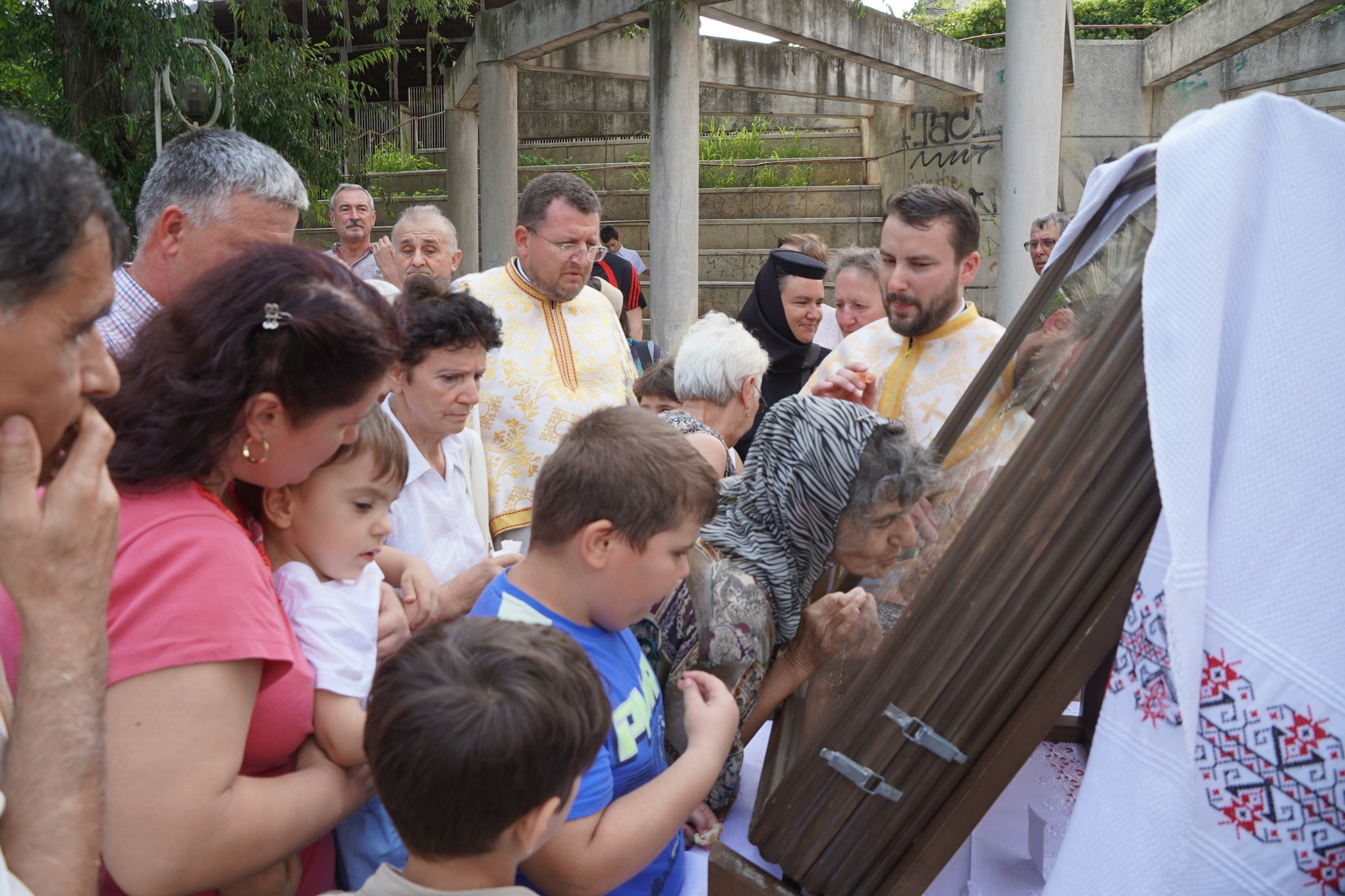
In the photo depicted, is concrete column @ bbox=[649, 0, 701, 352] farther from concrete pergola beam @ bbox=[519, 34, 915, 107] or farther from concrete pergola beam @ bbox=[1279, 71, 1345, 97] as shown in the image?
concrete pergola beam @ bbox=[1279, 71, 1345, 97]

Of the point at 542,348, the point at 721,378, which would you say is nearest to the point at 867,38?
the point at 542,348

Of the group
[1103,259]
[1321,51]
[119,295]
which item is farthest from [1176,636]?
[1321,51]

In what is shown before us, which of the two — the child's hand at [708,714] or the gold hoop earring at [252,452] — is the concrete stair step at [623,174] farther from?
the gold hoop earring at [252,452]

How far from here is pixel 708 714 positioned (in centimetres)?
182

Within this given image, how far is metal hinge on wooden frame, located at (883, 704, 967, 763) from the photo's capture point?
1373 mm

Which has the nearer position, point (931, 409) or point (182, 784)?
point (182, 784)

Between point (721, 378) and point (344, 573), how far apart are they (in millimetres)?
1414

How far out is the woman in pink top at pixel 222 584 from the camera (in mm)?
1328

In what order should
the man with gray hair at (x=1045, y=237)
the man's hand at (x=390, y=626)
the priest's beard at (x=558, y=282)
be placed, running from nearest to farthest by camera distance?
the man's hand at (x=390, y=626) < the priest's beard at (x=558, y=282) < the man with gray hair at (x=1045, y=237)

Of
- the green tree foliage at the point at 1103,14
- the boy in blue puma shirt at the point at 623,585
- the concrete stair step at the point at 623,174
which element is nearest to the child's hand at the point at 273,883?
the boy in blue puma shirt at the point at 623,585

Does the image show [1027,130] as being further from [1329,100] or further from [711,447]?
[711,447]

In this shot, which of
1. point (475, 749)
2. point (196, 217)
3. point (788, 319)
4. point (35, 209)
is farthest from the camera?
point (788, 319)

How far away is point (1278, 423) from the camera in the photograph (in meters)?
1.18

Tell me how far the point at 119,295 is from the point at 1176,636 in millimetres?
2281
